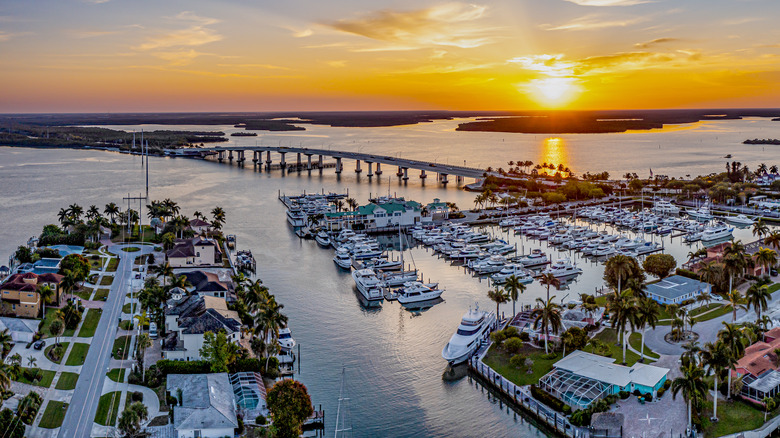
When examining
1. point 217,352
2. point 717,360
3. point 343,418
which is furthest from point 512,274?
point 217,352

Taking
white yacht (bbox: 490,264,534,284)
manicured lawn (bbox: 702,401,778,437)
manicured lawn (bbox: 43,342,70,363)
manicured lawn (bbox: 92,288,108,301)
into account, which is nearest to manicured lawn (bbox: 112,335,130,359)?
manicured lawn (bbox: 43,342,70,363)

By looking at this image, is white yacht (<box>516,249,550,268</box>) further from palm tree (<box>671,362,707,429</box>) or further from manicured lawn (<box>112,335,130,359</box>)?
manicured lawn (<box>112,335,130,359</box>)

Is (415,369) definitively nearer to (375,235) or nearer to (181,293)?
(181,293)

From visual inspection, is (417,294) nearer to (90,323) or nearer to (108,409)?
(90,323)

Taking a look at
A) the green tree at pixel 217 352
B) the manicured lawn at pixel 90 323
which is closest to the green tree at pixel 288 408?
the green tree at pixel 217 352

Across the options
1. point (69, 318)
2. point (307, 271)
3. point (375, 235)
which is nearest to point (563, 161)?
point (375, 235)

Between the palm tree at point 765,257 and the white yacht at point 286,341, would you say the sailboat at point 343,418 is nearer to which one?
the white yacht at point 286,341
